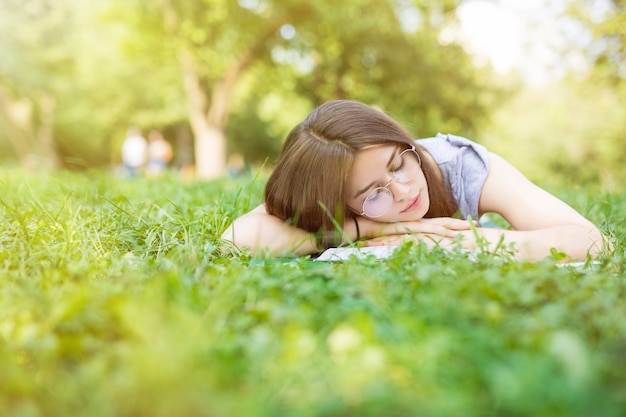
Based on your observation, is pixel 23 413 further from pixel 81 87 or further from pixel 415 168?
pixel 81 87

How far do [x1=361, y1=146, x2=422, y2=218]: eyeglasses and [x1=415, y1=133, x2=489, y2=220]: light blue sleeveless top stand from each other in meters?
0.50

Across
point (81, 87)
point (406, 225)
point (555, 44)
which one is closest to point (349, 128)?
point (406, 225)

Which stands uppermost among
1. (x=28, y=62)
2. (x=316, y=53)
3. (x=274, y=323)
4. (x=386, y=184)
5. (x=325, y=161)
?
(x=28, y=62)

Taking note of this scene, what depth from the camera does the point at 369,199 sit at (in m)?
3.07

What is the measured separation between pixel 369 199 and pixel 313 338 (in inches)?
66.6

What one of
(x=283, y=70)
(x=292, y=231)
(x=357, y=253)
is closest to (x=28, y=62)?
(x=283, y=70)

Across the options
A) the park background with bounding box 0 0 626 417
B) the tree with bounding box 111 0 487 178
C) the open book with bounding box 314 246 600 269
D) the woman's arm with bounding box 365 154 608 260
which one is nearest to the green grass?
the park background with bounding box 0 0 626 417

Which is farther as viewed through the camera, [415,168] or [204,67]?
[204,67]

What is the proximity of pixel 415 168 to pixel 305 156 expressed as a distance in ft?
2.09

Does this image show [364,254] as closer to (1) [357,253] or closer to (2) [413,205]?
(1) [357,253]

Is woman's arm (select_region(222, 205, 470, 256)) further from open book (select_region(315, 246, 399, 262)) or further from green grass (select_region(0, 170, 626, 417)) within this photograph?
green grass (select_region(0, 170, 626, 417))

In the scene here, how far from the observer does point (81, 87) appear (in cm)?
3066

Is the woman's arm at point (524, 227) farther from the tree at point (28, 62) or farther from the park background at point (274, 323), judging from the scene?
the tree at point (28, 62)

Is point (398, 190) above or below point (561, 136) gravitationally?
below
